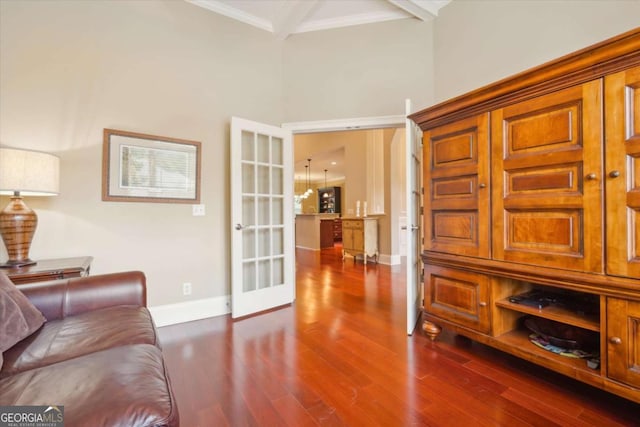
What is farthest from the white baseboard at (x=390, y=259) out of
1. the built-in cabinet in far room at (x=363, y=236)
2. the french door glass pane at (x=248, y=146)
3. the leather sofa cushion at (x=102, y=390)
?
the leather sofa cushion at (x=102, y=390)

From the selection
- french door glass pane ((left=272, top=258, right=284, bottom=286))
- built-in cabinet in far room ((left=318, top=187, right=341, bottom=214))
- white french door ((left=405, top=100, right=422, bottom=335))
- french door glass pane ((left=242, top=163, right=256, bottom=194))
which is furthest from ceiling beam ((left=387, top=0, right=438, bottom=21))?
built-in cabinet in far room ((left=318, top=187, right=341, bottom=214))

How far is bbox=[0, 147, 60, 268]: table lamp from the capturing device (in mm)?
1773

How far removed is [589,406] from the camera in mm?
1439

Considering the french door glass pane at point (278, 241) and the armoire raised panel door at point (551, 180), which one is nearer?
the armoire raised panel door at point (551, 180)

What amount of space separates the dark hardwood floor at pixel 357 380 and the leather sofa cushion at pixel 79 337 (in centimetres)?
50

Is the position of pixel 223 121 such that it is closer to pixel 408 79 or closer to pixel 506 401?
pixel 408 79

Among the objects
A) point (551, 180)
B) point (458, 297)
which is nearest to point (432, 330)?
point (458, 297)

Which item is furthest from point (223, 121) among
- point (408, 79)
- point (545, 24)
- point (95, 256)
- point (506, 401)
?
point (506, 401)

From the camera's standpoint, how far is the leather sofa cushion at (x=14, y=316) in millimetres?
1157

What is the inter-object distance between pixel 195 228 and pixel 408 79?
261 cm

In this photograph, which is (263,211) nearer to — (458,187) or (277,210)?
(277,210)

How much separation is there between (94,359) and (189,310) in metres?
1.80

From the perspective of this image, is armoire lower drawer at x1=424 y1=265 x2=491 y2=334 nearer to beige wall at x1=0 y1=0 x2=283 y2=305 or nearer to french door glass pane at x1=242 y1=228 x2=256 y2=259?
french door glass pane at x1=242 y1=228 x2=256 y2=259

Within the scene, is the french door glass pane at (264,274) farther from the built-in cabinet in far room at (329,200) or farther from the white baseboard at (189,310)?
the built-in cabinet in far room at (329,200)
